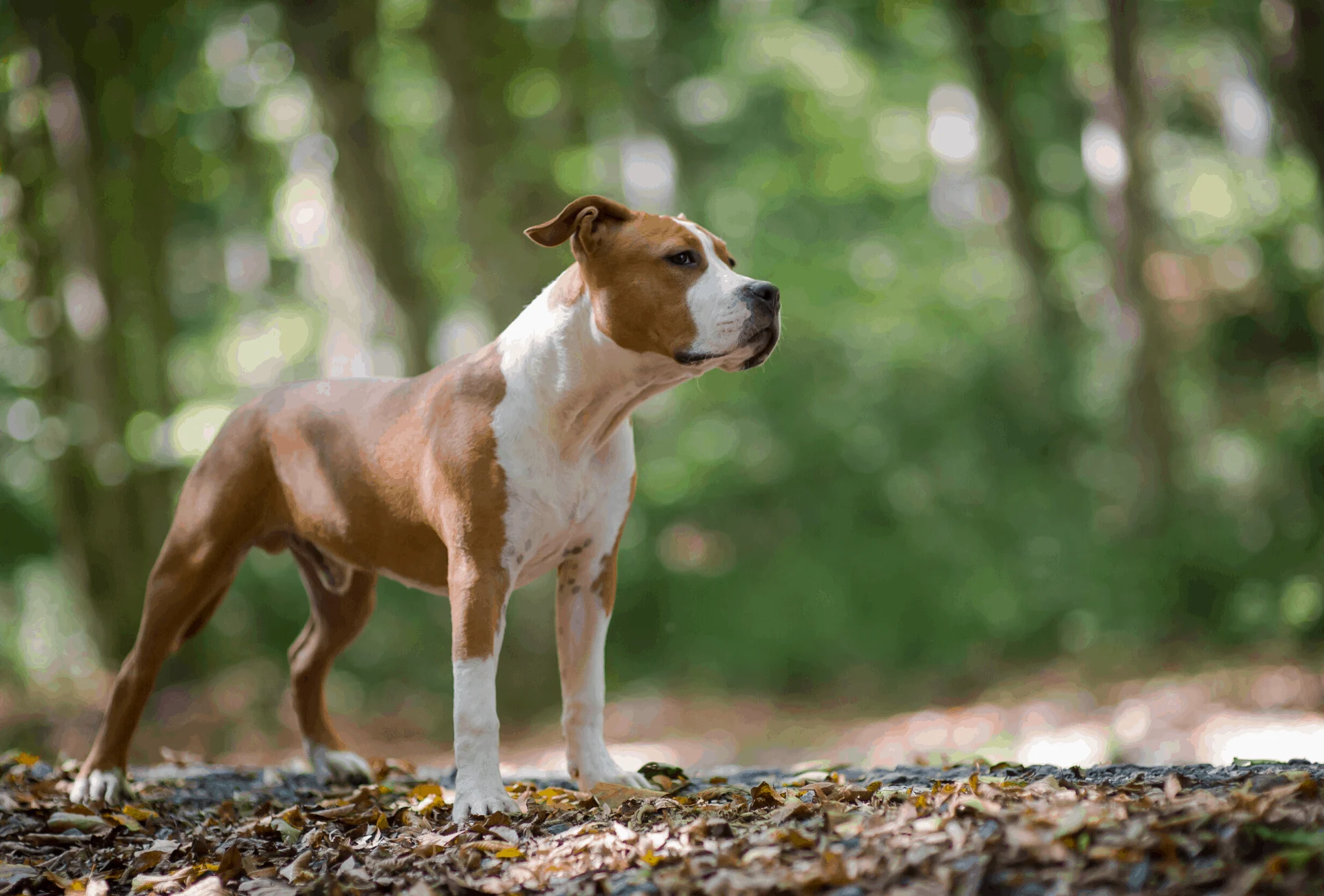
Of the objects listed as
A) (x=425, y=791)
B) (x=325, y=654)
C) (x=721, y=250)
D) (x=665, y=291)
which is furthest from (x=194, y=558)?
(x=721, y=250)

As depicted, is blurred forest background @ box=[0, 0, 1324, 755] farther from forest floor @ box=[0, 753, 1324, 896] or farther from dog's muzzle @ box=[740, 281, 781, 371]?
dog's muzzle @ box=[740, 281, 781, 371]

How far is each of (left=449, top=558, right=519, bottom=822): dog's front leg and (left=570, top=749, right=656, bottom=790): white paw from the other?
0.47 metres

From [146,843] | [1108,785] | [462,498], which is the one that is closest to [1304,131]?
[1108,785]

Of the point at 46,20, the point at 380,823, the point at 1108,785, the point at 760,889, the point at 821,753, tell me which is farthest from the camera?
the point at 46,20

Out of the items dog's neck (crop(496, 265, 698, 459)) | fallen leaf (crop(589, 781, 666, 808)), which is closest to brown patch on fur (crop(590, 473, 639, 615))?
dog's neck (crop(496, 265, 698, 459))

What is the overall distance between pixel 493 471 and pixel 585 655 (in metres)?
0.90

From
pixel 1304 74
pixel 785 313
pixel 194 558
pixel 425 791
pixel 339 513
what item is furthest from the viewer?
pixel 785 313

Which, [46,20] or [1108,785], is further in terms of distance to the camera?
[46,20]

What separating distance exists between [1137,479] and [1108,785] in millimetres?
9246

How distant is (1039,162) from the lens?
15195mm

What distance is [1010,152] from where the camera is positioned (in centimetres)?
1354

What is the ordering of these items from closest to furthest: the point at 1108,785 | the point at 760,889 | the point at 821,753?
the point at 760,889
the point at 1108,785
the point at 821,753

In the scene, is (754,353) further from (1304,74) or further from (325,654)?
(1304,74)

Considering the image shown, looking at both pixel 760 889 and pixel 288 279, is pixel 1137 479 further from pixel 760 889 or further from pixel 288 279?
Result: pixel 288 279
